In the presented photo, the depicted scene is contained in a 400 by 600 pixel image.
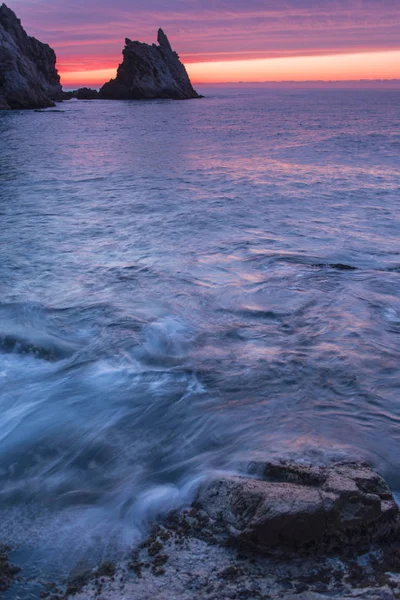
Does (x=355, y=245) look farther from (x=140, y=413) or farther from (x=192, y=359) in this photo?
(x=140, y=413)

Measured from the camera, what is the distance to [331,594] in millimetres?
2451

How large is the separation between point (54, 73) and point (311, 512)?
110m

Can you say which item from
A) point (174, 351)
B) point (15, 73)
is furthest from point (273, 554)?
point (15, 73)

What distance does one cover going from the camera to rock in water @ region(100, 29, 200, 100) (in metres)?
99.6

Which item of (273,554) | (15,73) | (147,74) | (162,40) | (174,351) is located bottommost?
(273,554)

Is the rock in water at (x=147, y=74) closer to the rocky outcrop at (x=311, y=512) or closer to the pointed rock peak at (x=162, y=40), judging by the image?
the pointed rock peak at (x=162, y=40)

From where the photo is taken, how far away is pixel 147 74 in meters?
103

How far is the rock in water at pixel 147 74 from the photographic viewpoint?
99.6m

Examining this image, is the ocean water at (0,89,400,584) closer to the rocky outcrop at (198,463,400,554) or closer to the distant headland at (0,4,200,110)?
the rocky outcrop at (198,463,400,554)

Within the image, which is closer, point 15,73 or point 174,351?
point 174,351

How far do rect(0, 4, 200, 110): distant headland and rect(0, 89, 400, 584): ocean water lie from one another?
2223 inches

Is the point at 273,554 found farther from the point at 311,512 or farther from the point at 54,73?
the point at 54,73

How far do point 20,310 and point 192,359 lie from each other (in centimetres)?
270

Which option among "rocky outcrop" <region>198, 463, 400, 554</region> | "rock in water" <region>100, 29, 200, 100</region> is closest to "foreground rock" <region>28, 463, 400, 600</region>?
"rocky outcrop" <region>198, 463, 400, 554</region>
